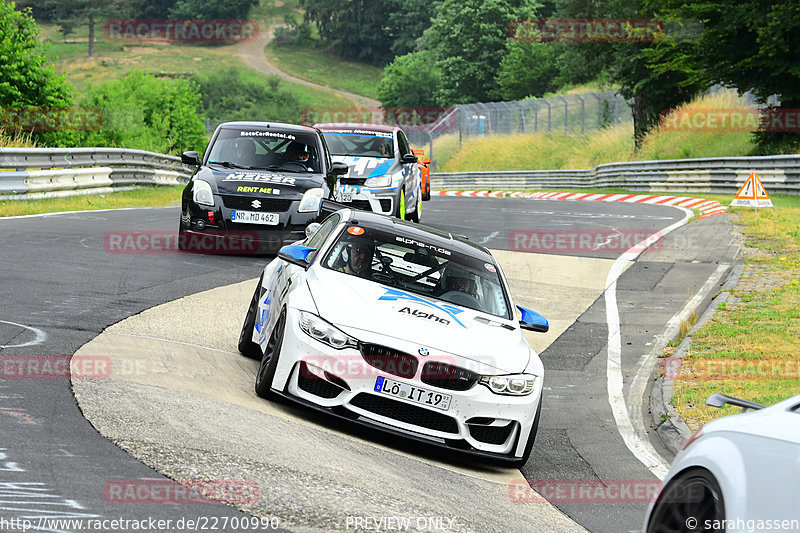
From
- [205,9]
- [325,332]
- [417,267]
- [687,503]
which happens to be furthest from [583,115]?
[205,9]

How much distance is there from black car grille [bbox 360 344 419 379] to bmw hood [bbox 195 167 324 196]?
27.7 feet

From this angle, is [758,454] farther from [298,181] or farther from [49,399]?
[298,181]

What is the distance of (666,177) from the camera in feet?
121

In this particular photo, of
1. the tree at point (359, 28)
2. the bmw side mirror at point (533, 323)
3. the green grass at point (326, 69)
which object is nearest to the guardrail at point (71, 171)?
the bmw side mirror at point (533, 323)

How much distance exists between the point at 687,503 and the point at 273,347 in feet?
12.4

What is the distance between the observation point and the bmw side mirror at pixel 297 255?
8258mm

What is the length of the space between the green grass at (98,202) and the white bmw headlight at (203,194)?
239 inches

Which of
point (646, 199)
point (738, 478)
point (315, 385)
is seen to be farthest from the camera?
point (646, 199)

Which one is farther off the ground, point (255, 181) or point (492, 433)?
point (255, 181)

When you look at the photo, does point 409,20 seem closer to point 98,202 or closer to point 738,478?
point 98,202

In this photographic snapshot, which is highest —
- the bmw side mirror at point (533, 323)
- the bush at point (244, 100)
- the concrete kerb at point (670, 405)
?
the bmw side mirror at point (533, 323)

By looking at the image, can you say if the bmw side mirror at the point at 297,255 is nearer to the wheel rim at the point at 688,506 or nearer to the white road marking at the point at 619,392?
the white road marking at the point at 619,392

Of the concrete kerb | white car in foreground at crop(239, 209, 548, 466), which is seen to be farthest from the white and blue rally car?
white car in foreground at crop(239, 209, 548, 466)

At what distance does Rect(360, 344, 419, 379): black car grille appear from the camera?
710 cm
